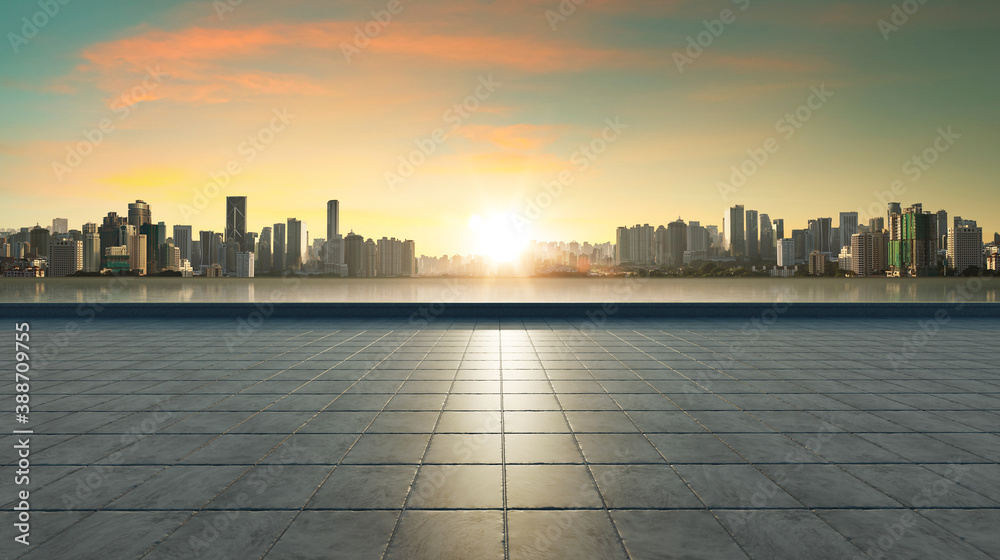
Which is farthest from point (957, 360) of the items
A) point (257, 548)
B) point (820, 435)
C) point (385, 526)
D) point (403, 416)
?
point (257, 548)

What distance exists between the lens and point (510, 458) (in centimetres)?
494

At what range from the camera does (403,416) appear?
6.23 m

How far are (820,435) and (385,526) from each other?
15.0ft

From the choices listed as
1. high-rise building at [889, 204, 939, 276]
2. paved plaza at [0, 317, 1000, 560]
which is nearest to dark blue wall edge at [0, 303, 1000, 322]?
paved plaza at [0, 317, 1000, 560]

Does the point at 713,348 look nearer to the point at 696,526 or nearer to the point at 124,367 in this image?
the point at 696,526

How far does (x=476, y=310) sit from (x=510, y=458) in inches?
529

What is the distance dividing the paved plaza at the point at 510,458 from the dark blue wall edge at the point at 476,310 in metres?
7.90

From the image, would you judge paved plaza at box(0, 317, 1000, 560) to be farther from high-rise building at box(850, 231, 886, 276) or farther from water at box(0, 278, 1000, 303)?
high-rise building at box(850, 231, 886, 276)

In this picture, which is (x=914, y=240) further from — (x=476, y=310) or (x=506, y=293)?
(x=476, y=310)

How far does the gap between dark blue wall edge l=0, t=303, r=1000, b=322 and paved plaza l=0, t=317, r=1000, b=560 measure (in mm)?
7896

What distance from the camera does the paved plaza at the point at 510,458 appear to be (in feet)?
11.6

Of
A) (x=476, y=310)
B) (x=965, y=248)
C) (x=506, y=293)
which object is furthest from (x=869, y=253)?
(x=476, y=310)

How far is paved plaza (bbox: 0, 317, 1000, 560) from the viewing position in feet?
11.6

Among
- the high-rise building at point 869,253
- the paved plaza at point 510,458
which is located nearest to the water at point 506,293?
the high-rise building at point 869,253
